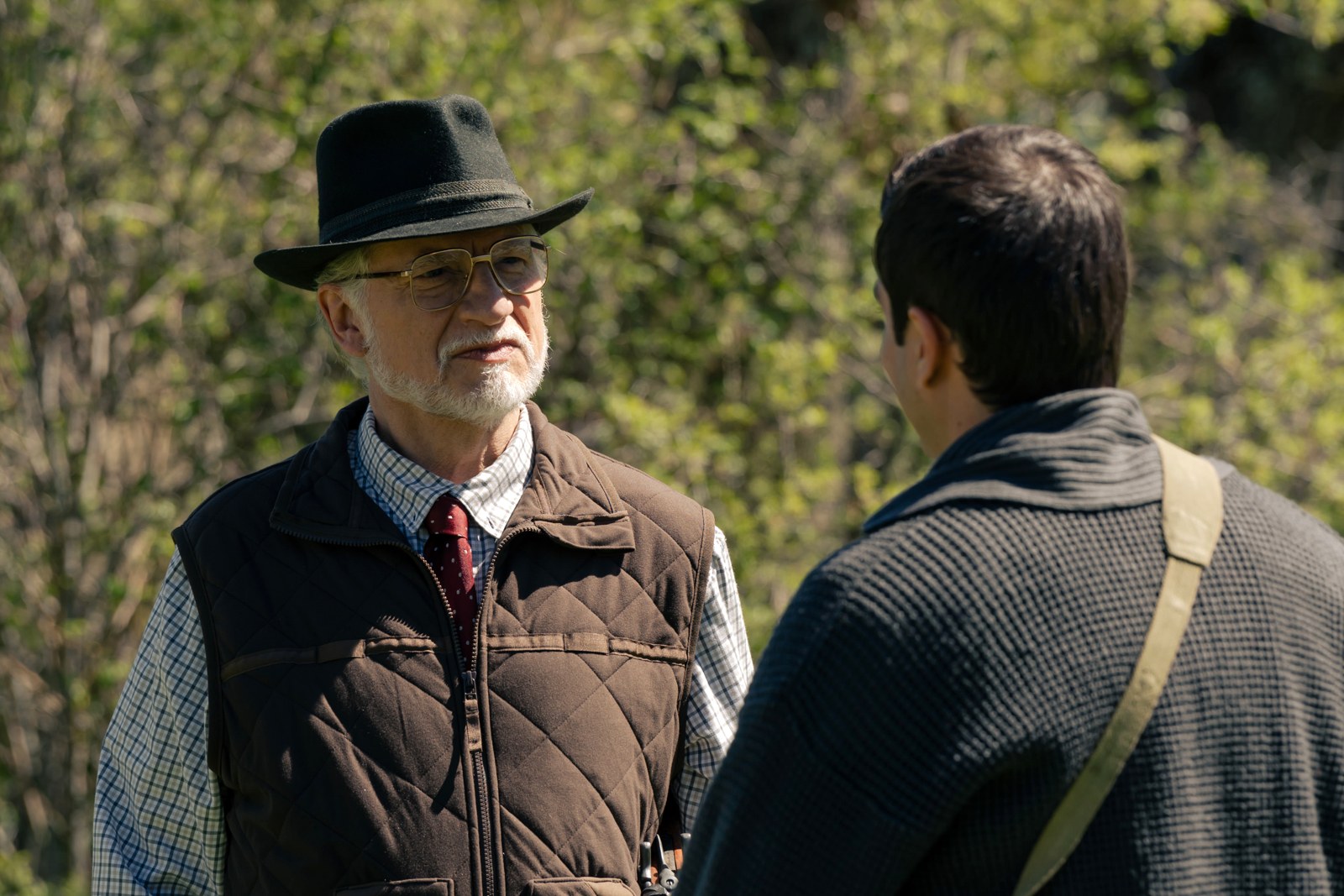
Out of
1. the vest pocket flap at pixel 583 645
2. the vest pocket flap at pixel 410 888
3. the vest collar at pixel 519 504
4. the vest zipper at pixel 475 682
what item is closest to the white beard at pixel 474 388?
the vest collar at pixel 519 504

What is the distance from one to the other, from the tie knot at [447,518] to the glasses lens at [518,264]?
38 centimetres

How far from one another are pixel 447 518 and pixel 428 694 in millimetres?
310

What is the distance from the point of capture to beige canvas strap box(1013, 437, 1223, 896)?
1392 millimetres

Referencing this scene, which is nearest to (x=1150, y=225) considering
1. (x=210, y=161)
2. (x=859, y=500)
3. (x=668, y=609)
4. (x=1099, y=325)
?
(x=859, y=500)

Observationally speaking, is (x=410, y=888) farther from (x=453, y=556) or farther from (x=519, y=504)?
(x=519, y=504)

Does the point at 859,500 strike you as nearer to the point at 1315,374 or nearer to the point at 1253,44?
the point at 1315,374

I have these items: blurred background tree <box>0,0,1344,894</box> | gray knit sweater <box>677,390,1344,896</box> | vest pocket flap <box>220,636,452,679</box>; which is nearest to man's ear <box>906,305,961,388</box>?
gray knit sweater <box>677,390,1344,896</box>

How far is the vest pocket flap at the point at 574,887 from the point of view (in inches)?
83.0

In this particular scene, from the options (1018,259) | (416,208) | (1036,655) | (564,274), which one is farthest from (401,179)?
(564,274)

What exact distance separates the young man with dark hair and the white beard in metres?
1.01

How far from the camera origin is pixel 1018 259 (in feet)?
4.86

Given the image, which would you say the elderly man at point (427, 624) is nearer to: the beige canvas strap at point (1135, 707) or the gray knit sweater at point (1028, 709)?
the gray knit sweater at point (1028, 709)

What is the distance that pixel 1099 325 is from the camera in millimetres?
1517

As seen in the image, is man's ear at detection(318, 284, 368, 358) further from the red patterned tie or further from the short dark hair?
the short dark hair
